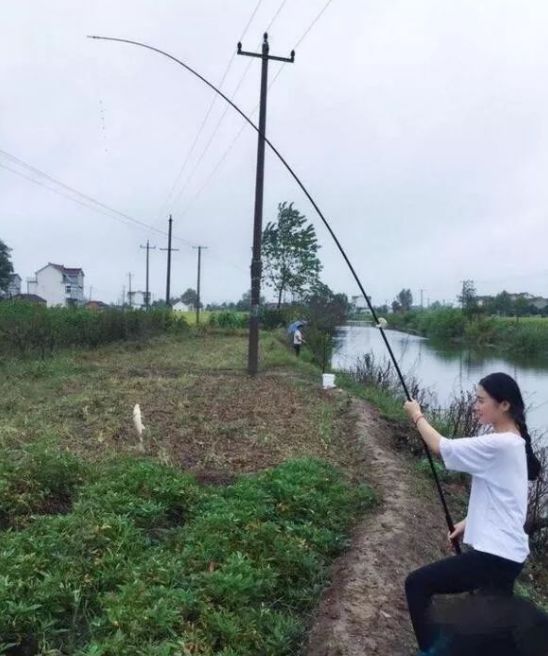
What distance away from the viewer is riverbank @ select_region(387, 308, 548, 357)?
39531 mm

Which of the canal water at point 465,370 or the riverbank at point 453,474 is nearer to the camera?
the riverbank at point 453,474

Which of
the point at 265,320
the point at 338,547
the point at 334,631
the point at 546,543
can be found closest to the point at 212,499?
the point at 338,547

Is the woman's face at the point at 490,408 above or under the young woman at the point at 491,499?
above

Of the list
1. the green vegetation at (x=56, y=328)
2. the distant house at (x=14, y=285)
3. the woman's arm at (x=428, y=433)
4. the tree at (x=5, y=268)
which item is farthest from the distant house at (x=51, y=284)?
the woman's arm at (x=428, y=433)

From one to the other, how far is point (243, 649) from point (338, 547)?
5.28 feet

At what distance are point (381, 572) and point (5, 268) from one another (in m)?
63.6

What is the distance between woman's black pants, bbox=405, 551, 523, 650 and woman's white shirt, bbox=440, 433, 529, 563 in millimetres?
52

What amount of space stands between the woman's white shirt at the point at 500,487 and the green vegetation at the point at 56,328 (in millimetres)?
16016

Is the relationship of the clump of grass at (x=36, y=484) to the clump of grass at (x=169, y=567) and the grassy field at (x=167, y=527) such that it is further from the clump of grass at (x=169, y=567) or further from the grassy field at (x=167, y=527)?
the clump of grass at (x=169, y=567)

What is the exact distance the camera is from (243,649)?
316cm

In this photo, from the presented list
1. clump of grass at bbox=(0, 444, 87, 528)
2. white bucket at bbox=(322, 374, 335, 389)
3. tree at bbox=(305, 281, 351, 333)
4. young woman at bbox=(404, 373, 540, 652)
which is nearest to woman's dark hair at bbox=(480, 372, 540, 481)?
young woman at bbox=(404, 373, 540, 652)

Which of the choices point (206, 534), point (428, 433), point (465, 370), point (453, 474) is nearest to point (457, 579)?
point (428, 433)

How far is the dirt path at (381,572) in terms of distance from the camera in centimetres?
343

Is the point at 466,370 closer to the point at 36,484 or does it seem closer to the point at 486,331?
the point at 36,484
